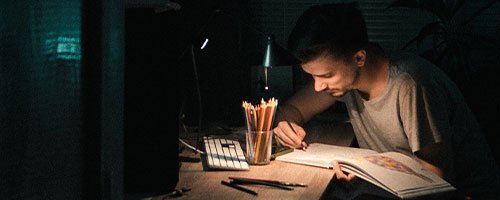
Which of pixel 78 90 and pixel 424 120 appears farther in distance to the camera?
pixel 424 120

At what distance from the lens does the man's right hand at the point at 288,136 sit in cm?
207

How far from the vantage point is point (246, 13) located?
358cm

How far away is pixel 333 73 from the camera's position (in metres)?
2.06

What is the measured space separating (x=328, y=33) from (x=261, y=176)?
0.51 m

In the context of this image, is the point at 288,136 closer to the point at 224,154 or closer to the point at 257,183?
the point at 224,154

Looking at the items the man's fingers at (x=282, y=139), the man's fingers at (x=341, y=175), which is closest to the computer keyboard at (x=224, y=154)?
the man's fingers at (x=282, y=139)

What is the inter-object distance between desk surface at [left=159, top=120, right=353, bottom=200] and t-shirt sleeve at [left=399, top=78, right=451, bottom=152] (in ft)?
0.91

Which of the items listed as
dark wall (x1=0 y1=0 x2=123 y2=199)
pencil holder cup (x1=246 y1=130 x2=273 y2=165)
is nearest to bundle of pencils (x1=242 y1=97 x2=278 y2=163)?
pencil holder cup (x1=246 y1=130 x2=273 y2=165)

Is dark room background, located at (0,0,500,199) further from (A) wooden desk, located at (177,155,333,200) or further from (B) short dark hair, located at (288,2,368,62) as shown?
(B) short dark hair, located at (288,2,368,62)

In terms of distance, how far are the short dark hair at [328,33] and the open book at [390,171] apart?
0.99ft

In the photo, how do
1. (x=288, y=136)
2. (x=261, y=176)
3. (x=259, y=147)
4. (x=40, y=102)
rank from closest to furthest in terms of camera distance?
(x=40, y=102), (x=261, y=176), (x=259, y=147), (x=288, y=136)

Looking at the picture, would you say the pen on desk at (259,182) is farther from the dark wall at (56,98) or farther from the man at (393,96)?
the dark wall at (56,98)

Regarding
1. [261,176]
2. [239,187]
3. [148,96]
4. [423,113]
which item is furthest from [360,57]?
[148,96]

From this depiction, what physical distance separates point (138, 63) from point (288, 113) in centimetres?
112
